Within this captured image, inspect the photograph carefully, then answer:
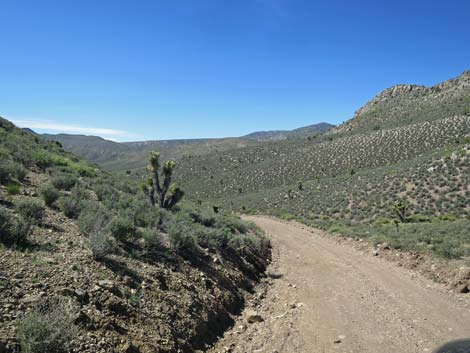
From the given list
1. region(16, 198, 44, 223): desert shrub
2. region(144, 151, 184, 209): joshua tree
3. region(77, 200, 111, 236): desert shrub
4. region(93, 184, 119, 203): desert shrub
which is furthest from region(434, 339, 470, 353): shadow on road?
region(144, 151, 184, 209): joshua tree

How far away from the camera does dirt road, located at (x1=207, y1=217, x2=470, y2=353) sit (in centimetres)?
710

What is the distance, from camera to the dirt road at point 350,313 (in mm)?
7098

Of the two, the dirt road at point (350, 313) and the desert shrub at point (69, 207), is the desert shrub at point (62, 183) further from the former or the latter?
the dirt road at point (350, 313)

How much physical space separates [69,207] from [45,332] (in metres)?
5.82

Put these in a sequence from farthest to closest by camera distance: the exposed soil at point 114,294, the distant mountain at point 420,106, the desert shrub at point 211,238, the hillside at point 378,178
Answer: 1. the distant mountain at point 420,106
2. the hillside at point 378,178
3. the desert shrub at point 211,238
4. the exposed soil at point 114,294

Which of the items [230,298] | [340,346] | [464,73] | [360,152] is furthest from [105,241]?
[464,73]

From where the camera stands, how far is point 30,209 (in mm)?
7777

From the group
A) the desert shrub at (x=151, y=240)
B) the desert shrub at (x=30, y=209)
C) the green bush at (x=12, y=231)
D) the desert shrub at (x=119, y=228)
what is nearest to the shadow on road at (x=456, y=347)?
the desert shrub at (x=151, y=240)

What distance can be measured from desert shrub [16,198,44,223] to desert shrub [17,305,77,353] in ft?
12.9

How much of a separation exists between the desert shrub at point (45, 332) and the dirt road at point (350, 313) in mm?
3340

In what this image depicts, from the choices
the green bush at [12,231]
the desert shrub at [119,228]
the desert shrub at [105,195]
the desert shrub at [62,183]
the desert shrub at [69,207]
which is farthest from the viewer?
the desert shrub at [105,195]

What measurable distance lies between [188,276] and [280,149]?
73.8 meters

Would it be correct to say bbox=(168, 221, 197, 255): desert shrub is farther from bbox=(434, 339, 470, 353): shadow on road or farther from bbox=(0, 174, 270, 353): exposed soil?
bbox=(434, 339, 470, 353): shadow on road

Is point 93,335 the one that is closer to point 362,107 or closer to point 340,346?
point 340,346
